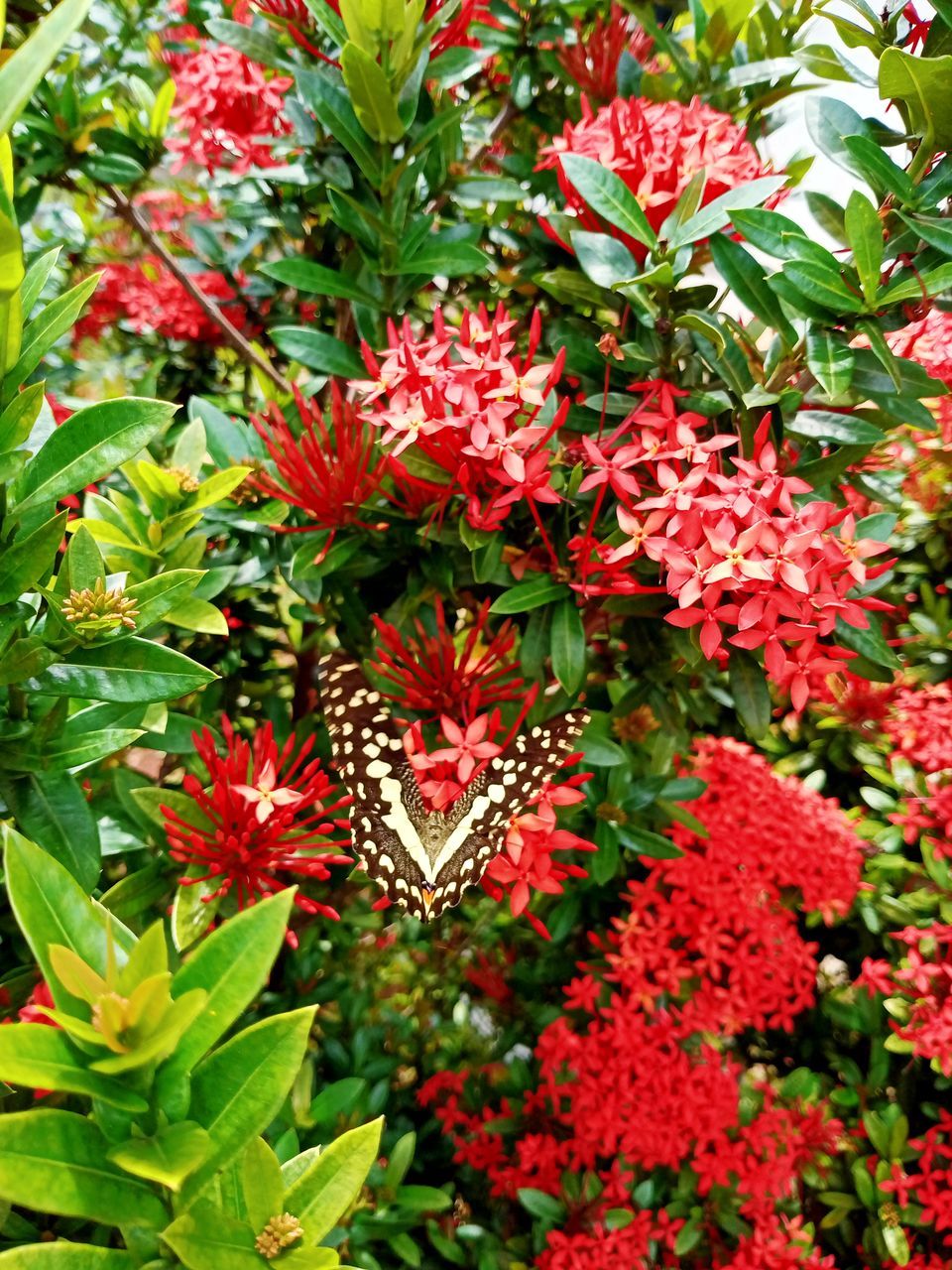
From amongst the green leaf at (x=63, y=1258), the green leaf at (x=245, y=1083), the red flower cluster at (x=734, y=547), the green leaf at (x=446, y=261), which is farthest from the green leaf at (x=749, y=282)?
the green leaf at (x=63, y=1258)

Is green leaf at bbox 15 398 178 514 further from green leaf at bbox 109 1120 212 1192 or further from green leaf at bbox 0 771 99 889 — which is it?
green leaf at bbox 109 1120 212 1192

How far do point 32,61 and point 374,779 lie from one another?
0.58 m

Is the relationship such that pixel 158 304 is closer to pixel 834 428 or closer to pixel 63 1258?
pixel 834 428

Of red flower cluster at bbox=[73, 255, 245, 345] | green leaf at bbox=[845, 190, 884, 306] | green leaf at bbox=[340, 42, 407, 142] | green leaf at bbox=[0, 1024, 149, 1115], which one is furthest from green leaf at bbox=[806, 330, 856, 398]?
red flower cluster at bbox=[73, 255, 245, 345]

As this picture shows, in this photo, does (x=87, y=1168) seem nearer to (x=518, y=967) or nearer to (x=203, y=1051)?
(x=203, y=1051)

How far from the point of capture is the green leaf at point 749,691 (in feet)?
2.96

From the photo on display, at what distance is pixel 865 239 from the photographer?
2.43 ft

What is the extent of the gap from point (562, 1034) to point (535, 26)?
1504 millimetres

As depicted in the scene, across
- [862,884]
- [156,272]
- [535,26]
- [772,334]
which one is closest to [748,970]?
[862,884]

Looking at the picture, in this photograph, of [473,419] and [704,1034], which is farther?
[704,1034]

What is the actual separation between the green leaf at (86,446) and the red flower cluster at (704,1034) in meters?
0.94

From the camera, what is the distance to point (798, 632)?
28.9 inches

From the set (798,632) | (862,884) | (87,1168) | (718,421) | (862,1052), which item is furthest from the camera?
(862,1052)

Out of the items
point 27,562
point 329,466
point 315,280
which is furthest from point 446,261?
point 27,562
